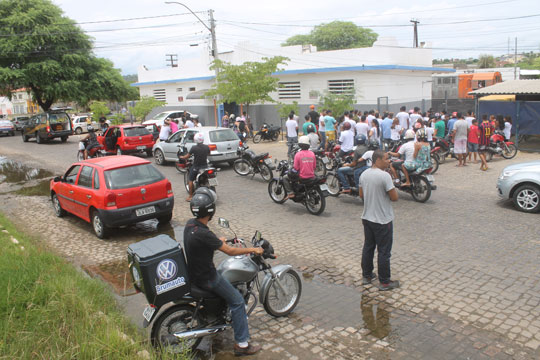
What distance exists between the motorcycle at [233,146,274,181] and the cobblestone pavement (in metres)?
1.45

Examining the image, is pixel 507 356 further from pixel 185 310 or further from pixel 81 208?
pixel 81 208

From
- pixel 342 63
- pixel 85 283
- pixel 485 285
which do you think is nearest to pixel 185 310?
→ pixel 85 283

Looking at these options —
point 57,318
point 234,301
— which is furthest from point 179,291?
point 57,318

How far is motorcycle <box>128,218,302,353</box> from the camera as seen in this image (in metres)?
4.20

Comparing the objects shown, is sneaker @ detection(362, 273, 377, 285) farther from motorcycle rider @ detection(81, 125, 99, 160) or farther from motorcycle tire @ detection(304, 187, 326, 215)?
motorcycle rider @ detection(81, 125, 99, 160)

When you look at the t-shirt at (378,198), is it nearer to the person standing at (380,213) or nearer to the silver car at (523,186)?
the person standing at (380,213)

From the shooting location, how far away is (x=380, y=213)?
232 inches

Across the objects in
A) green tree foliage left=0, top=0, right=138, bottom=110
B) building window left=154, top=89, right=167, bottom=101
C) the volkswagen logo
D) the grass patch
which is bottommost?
the grass patch

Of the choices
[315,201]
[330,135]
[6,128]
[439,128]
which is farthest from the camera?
[6,128]

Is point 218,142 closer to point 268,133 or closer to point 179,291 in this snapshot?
point 268,133

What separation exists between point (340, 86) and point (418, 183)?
50.6 feet

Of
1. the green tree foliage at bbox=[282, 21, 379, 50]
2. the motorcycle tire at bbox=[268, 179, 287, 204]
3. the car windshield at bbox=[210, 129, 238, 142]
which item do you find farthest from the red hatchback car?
the green tree foliage at bbox=[282, 21, 379, 50]

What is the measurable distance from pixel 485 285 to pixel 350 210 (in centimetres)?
440

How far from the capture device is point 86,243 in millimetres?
8734
